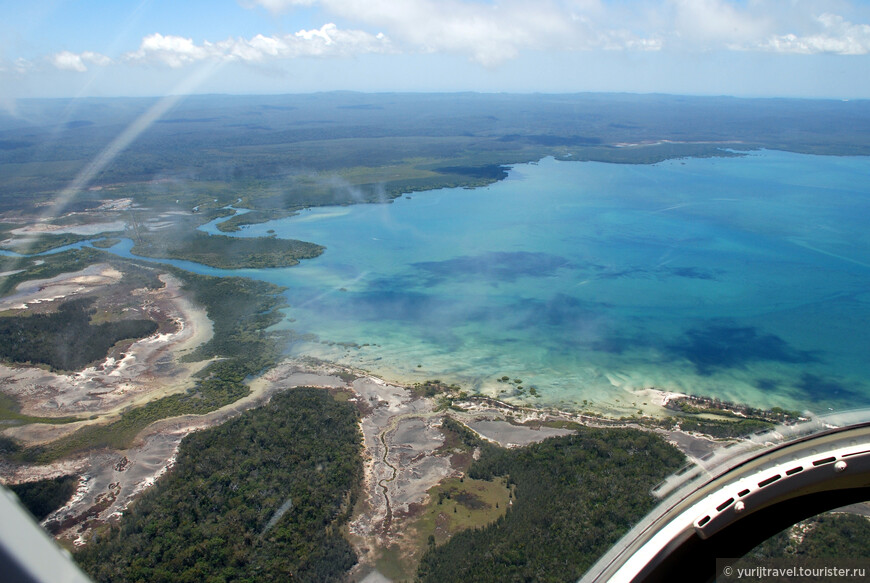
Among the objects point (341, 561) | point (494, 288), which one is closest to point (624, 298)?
point (494, 288)

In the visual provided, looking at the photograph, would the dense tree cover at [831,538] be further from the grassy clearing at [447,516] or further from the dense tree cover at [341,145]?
the dense tree cover at [341,145]

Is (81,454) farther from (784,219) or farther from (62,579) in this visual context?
(784,219)

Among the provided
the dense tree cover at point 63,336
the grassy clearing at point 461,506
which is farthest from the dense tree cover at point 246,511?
the dense tree cover at point 63,336

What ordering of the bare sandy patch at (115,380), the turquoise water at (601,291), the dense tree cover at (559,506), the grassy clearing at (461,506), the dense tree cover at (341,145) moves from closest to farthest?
the dense tree cover at (559,506) → the grassy clearing at (461,506) → the bare sandy patch at (115,380) → the turquoise water at (601,291) → the dense tree cover at (341,145)

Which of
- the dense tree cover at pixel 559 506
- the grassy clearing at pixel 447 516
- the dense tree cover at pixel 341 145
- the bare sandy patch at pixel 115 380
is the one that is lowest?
the bare sandy patch at pixel 115 380

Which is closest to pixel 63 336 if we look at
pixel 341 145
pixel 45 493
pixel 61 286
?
pixel 61 286

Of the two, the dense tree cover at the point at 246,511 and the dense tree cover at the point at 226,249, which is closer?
the dense tree cover at the point at 246,511
